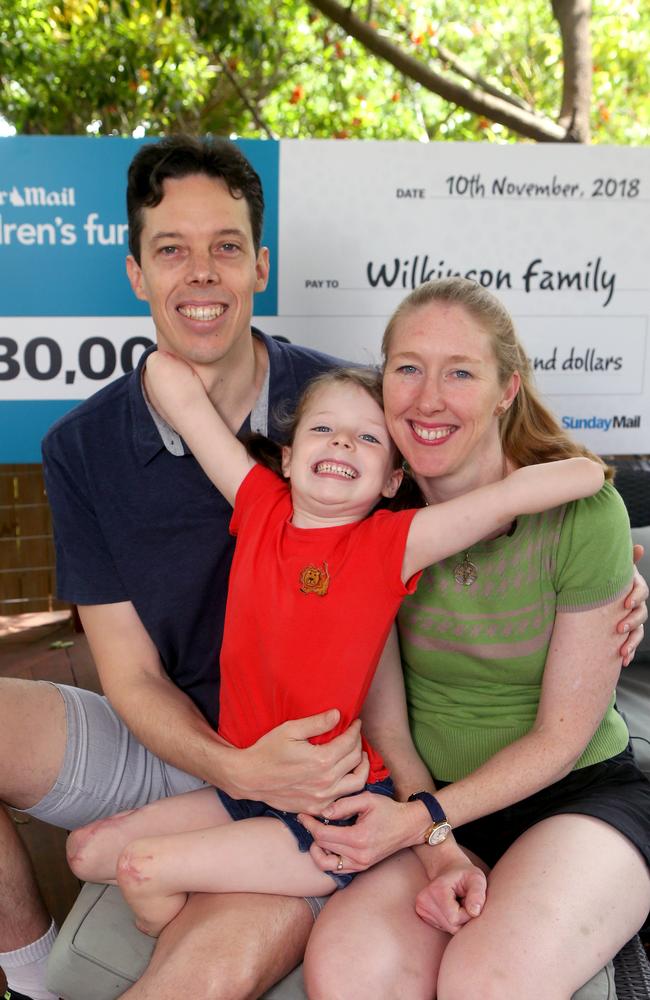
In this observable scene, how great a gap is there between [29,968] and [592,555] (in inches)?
50.4

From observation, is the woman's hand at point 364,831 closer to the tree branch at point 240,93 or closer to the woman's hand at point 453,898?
→ the woman's hand at point 453,898

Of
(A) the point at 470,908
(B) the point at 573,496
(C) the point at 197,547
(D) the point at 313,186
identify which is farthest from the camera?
(D) the point at 313,186

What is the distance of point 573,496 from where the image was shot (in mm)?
1639

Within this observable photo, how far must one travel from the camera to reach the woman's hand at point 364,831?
1630 millimetres

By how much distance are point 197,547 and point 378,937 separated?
82 centimetres

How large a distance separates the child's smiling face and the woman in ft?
0.18

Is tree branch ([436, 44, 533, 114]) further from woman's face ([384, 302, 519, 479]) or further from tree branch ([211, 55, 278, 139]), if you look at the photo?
woman's face ([384, 302, 519, 479])

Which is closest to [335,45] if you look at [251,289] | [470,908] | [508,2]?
[508,2]

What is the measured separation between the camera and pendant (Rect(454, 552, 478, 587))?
1.82 m

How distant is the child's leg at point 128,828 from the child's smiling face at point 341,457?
1.86 feet

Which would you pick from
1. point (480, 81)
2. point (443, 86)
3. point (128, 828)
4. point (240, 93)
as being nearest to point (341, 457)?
point (128, 828)

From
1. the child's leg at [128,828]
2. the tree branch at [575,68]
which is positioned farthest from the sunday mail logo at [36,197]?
the tree branch at [575,68]

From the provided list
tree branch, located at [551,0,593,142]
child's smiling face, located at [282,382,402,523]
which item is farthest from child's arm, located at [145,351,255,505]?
tree branch, located at [551,0,593,142]

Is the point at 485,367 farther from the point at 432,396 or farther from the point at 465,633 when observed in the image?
the point at 465,633
